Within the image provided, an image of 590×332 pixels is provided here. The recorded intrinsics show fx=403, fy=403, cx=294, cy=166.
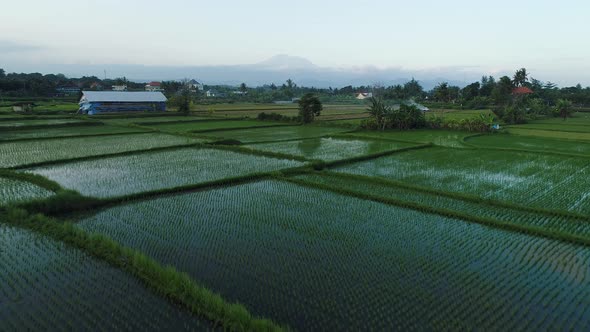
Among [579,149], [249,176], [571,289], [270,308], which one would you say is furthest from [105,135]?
[579,149]

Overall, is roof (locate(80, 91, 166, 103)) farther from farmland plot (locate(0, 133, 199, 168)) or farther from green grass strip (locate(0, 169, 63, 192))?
green grass strip (locate(0, 169, 63, 192))

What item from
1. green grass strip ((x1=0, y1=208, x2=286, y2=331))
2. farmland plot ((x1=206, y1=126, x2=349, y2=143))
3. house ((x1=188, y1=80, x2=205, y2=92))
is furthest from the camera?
house ((x1=188, y1=80, x2=205, y2=92))

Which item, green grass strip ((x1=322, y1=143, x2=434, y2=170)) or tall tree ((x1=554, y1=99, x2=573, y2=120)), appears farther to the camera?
tall tree ((x1=554, y1=99, x2=573, y2=120))

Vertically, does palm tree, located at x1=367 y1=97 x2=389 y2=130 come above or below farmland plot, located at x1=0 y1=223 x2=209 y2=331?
above

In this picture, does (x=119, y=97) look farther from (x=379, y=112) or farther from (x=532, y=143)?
(x=532, y=143)

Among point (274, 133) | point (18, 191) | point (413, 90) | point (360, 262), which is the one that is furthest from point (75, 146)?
point (413, 90)

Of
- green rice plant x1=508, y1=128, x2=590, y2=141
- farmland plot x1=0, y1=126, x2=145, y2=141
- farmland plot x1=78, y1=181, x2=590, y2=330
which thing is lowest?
farmland plot x1=78, y1=181, x2=590, y2=330

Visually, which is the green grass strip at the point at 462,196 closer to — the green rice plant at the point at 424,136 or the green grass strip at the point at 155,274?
the green grass strip at the point at 155,274

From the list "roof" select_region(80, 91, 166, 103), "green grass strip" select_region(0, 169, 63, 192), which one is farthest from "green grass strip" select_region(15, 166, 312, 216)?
"roof" select_region(80, 91, 166, 103)
